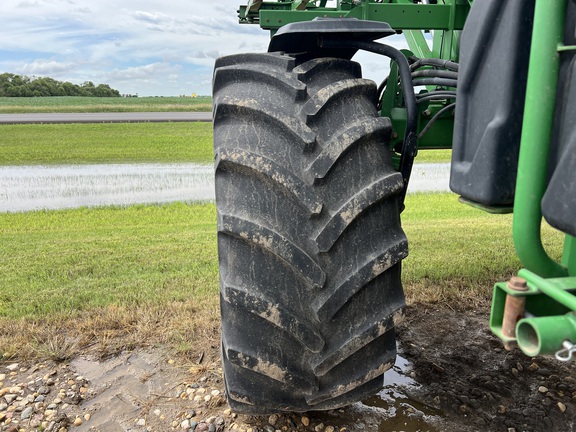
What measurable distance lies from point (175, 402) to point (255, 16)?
4040 millimetres

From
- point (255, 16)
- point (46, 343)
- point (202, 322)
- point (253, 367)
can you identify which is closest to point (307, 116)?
point (253, 367)

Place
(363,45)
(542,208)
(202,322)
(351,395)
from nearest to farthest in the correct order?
(542,208) < (351,395) < (363,45) < (202,322)

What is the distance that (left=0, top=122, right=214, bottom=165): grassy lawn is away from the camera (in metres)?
12.8

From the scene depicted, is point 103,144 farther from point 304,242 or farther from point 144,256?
point 304,242

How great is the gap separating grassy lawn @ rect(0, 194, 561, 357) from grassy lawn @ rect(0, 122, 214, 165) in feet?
21.1

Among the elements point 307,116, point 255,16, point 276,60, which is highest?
point 255,16

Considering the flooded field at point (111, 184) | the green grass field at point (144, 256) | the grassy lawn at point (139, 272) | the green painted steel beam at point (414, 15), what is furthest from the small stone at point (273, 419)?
the flooded field at point (111, 184)

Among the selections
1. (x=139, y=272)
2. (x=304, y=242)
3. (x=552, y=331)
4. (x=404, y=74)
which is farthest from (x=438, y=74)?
(x=139, y=272)

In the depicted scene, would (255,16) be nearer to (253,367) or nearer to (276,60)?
(276,60)

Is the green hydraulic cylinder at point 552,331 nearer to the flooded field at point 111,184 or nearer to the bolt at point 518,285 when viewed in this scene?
the bolt at point 518,285

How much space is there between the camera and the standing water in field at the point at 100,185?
809 centimetres

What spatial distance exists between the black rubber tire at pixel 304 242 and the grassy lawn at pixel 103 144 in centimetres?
1076

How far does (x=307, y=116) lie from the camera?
5.88ft

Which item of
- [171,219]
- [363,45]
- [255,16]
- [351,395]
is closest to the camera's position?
[351,395]
